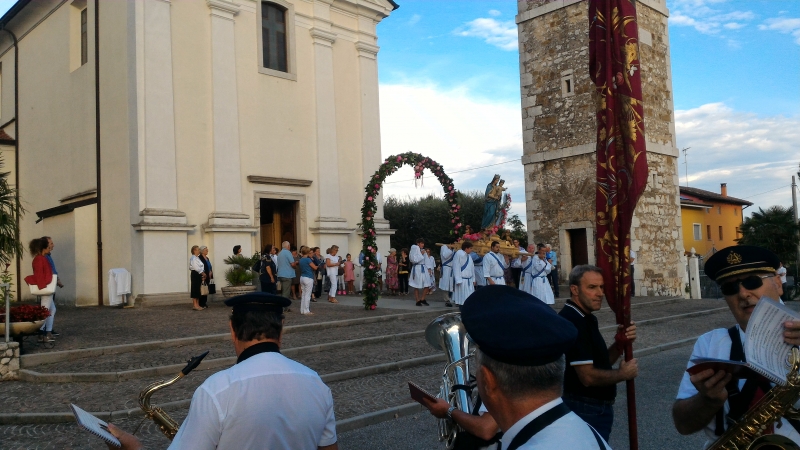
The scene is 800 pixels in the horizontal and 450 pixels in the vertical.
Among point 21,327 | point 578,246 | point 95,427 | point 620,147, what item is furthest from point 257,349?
point 578,246

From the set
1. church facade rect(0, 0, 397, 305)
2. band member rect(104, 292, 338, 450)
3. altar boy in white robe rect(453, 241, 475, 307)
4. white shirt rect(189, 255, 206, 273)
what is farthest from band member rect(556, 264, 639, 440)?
church facade rect(0, 0, 397, 305)

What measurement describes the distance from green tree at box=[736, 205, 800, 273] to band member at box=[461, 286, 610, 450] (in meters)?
31.0

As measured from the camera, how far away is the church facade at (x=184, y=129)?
1750cm

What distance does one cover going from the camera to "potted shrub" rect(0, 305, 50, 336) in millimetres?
9430

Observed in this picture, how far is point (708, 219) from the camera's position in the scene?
4531 cm

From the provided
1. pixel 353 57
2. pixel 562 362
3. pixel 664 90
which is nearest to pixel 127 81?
Answer: pixel 353 57

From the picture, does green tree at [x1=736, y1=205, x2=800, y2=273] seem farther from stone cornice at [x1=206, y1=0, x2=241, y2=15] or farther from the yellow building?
stone cornice at [x1=206, y1=0, x2=241, y2=15]

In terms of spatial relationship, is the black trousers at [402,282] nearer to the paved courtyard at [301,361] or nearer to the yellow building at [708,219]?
the paved courtyard at [301,361]

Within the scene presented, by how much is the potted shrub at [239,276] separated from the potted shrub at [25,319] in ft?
20.9

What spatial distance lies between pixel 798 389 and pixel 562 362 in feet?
3.08

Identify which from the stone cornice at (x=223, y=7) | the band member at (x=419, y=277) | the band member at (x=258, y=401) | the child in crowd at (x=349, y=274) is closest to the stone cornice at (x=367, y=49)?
the stone cornice at (x=223, y=7)

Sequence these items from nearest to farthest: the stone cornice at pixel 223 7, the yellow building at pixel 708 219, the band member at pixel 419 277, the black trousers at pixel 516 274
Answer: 1. the band member at pixel 419 277
2. the stone cornice at pixel 223 7
3. the black trousers at pixel 516 274
4. the yellow building at pixel 708 219

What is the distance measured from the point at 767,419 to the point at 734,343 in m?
0.42

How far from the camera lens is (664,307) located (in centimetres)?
1850
